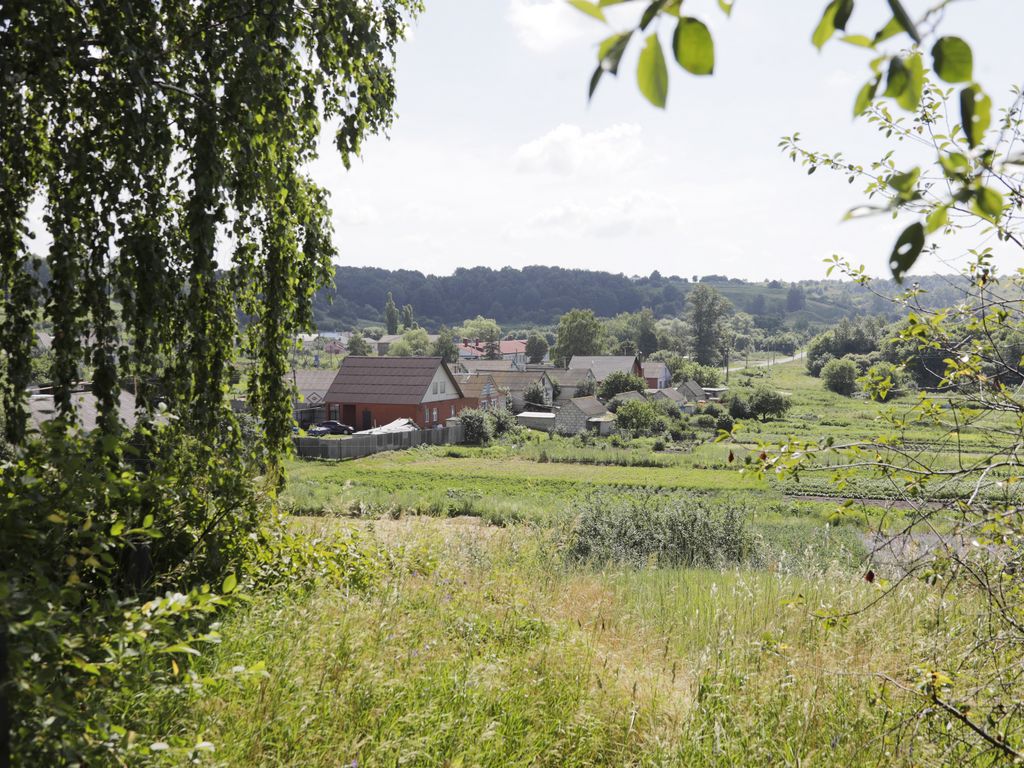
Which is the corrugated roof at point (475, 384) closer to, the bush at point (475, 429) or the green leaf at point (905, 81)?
the bush at point (475, 429)

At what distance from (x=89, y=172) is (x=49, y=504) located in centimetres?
225

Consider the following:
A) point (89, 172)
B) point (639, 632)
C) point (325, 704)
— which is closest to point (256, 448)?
point (89, 172)

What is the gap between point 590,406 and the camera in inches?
2071

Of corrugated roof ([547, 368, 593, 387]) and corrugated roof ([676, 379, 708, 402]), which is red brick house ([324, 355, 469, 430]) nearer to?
corrugated roof ([547, 368, 593, 387])

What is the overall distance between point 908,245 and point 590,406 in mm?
52041

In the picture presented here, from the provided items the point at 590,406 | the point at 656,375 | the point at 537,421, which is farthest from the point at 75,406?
the point at 656,375

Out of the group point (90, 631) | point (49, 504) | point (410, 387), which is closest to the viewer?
point (90, 631)

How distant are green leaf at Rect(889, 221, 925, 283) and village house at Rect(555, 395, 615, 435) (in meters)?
48.6

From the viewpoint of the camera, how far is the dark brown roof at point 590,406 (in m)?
51.2

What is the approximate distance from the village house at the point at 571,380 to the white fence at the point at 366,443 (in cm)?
2458

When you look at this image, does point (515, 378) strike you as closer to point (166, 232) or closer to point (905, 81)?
point (166, 232)

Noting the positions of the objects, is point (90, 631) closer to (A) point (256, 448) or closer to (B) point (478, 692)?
(B) point (478, 692)

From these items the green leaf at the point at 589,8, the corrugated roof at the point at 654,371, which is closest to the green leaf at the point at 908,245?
the green leaf at the point at 589,8

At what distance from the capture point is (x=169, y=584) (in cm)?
440
